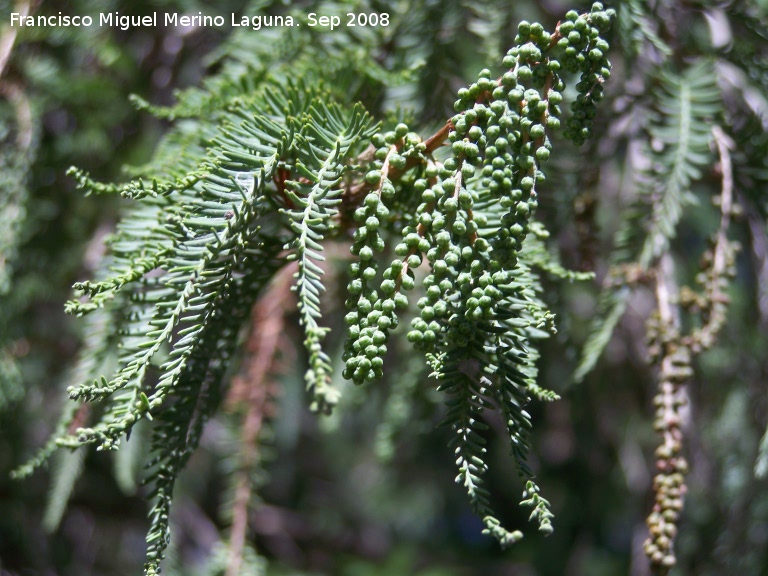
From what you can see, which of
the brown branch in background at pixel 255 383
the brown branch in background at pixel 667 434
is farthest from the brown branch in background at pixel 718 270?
the brown branch in background at pixel 255 383

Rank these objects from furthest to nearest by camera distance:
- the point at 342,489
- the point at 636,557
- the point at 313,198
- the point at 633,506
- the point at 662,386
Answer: the point at 342,489, the point at 633,506, the point at 636,557, the point at 662,386, the point at 313,198

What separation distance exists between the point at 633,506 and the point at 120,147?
5.79 feet

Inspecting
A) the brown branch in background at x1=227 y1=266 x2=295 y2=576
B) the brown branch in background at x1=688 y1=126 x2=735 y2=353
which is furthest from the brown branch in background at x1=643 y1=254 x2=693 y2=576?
the brown branch in background at x1=227 y1=266 x2=295 y2=576

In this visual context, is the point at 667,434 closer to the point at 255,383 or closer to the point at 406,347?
the point at 406,347

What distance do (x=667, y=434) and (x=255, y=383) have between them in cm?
85

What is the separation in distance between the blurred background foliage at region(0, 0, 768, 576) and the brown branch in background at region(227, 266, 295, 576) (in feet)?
0.12

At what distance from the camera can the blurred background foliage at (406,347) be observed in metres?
1.18

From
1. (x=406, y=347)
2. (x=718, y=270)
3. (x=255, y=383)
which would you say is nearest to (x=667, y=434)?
(x=718, y=270)

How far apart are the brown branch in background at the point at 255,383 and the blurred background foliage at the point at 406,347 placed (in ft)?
0.12

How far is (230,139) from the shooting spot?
74 cm

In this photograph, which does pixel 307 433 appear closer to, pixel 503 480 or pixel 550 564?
pixel 503 480

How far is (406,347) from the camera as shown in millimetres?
1367

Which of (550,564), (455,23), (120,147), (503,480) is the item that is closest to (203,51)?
(120,147)

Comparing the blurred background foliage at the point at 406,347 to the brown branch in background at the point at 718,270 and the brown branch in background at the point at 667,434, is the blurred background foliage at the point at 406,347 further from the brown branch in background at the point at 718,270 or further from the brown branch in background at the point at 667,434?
the brown branch in background at the point at 667,434
